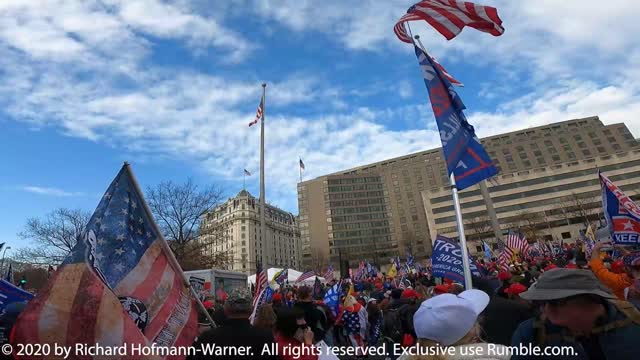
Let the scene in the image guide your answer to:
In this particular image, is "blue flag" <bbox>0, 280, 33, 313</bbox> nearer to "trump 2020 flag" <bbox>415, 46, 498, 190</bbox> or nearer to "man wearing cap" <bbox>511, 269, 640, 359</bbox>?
"trump 2020 flag" <bbox>415, 46, 498, 190</bbox>

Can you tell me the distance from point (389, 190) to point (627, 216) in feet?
451

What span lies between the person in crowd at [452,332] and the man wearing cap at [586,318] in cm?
37

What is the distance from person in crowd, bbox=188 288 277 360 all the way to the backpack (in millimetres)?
4738

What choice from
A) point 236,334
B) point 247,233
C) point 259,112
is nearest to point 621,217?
point 236,334

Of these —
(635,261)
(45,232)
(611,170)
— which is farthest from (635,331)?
(611,170)

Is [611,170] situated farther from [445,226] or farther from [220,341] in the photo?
[220,341]

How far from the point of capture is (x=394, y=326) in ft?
25.7

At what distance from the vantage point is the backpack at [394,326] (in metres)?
7.53

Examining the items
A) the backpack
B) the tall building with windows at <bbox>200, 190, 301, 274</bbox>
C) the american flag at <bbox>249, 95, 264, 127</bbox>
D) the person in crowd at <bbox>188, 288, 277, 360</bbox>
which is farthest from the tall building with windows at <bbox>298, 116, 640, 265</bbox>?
the person in crowd at <bbox>188, 288, 277, 360</bbox>

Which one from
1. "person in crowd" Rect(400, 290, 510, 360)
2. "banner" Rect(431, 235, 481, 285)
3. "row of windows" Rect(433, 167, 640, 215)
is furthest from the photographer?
"row of windows" Rect(433, 167, 640, 215)

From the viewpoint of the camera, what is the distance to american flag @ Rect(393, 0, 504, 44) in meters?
6.89

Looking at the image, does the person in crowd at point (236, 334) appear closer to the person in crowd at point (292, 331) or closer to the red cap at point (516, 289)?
the person in crowd at point (292, 331)

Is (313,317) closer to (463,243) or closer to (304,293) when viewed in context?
(304,293)

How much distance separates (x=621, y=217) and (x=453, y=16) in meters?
6.04
